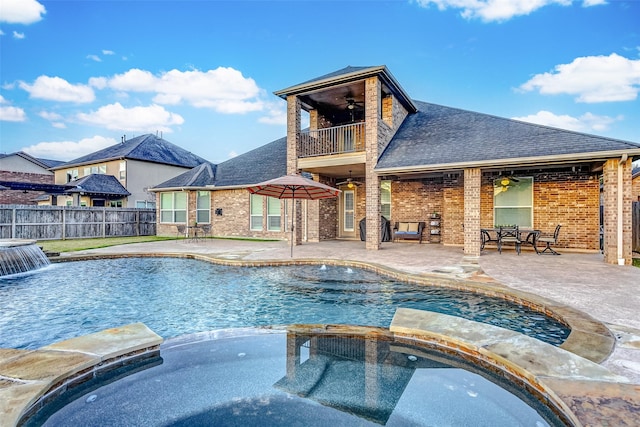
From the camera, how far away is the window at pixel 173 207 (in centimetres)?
1722

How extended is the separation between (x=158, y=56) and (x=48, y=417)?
70.2 ft

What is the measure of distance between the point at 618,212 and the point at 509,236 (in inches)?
106

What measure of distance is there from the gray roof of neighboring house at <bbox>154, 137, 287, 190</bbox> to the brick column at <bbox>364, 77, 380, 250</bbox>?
17.0 feet

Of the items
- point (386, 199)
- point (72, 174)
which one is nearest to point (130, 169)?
point (72, 174)

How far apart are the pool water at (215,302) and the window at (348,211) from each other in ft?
24.3

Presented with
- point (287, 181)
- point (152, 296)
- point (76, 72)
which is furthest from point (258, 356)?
point (76, 72)

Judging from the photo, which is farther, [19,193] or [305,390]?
[19,193]

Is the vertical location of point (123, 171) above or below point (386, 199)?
above

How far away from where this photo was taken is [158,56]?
18.9 meters

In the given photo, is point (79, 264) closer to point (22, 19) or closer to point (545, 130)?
point (545, 130)

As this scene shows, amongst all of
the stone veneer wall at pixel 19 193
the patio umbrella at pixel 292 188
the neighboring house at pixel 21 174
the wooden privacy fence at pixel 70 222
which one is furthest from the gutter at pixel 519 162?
the stone veneer wall at pixel 19 193

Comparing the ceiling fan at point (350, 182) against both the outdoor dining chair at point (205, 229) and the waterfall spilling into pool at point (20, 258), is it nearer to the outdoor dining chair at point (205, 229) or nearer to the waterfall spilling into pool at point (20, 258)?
the outdoor dining chair at point (205, 229)

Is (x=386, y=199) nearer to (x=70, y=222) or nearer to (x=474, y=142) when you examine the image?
(x=474, y=142)

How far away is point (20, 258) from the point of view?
7.76 meters
